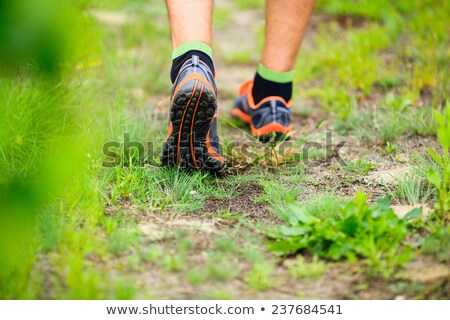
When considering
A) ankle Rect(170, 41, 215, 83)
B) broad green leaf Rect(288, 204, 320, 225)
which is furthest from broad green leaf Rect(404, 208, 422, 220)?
ankle Rect(170, 41, 215, 83)

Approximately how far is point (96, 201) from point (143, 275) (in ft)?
1.15

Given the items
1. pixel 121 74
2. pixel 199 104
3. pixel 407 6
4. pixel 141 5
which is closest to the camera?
pixel 199 104

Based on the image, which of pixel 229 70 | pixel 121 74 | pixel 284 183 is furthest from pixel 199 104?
pixel 229 70

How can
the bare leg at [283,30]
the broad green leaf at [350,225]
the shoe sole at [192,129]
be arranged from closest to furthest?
the broad green leaf at [350,225]
the shoe sole at [192,129]
the bare leg at [283,30]

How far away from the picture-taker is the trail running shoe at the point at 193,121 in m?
1.78

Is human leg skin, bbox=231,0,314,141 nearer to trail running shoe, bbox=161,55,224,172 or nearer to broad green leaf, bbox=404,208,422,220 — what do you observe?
trail running shoe, bbox=161,55,224,172

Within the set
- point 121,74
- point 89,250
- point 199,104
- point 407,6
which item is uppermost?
point 407,6

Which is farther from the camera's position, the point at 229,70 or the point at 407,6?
the point at 407,6

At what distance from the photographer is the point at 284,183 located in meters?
2.05

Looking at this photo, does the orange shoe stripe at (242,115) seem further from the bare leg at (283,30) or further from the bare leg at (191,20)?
the bare leg at (191,20)

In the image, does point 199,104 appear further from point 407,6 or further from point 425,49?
point 407,6

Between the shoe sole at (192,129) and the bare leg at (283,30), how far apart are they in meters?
0.66

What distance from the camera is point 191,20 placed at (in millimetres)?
1906

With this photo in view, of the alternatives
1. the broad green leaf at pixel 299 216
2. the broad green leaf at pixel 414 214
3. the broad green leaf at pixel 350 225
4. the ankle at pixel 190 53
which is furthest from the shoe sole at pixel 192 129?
the broad green leaf at pixel 414 214
